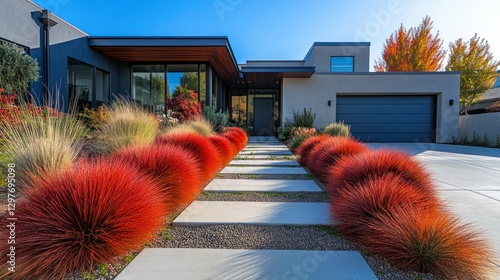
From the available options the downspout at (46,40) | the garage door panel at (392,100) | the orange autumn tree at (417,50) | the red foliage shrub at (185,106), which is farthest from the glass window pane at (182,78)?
the orange autumn tree at (417,50)

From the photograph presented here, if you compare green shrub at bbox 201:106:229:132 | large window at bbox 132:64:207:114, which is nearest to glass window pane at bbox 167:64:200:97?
large window at bbox 132:64:207:114

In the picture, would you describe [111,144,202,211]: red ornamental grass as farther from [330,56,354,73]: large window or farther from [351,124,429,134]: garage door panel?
[330,56,354,73]: large window

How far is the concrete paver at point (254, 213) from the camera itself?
2496 mm

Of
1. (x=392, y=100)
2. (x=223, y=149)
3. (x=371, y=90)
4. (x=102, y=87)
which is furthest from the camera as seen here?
(x=392, y=100)

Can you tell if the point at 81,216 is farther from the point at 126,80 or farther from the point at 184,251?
the point at 126,80

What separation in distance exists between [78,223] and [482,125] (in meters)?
15.5

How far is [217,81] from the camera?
13.0 m

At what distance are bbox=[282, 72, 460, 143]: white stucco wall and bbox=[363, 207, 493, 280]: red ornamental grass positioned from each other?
1090 centimetres

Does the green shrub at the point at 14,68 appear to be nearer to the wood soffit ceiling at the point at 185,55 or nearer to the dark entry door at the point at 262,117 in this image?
the wood soffit ceiling at the point at 185,55

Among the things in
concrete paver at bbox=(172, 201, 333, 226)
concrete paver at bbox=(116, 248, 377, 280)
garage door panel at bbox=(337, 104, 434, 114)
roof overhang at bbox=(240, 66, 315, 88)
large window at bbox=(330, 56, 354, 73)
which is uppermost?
large window at bbox=(330, 56, 354, 73)

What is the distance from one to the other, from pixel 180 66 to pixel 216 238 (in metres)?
9.79

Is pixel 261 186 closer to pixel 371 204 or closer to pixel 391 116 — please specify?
pixel 371 204

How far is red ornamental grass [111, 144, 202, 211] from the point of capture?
285cm

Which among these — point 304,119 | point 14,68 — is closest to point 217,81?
point 304,119
